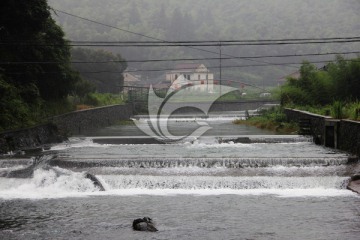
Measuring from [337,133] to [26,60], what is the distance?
1558cm

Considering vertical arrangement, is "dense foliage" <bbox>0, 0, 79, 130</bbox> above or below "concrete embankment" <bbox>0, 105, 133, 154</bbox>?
above

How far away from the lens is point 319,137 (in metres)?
25.1

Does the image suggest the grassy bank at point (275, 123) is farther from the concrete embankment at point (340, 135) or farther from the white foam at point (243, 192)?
the white foam at point (243, 192)

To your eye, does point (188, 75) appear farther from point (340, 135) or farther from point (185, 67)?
point (340, 135)

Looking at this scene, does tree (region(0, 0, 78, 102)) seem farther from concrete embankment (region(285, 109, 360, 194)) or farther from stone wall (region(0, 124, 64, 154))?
concrete embankment (region(285, 109, 360, 194))

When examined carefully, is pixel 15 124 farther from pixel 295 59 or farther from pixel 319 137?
pixel 295 59

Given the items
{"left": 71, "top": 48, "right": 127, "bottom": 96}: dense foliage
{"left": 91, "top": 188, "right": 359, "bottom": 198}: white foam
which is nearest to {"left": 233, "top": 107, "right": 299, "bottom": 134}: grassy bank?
{"left": 91, "top": 188, "right": 359, "bottom": 198}: white foam

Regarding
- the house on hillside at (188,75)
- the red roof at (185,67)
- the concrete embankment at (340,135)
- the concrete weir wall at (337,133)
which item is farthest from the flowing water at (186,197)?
the red roof at (185,67)

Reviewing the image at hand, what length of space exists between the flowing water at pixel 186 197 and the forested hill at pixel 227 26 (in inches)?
3673

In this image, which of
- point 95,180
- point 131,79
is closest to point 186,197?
point 95,180

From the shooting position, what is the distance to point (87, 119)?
38.0m

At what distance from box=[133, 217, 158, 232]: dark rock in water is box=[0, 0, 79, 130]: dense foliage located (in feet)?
42.3

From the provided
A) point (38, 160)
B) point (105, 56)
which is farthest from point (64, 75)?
point (105, 56)

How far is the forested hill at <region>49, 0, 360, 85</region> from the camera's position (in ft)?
411
